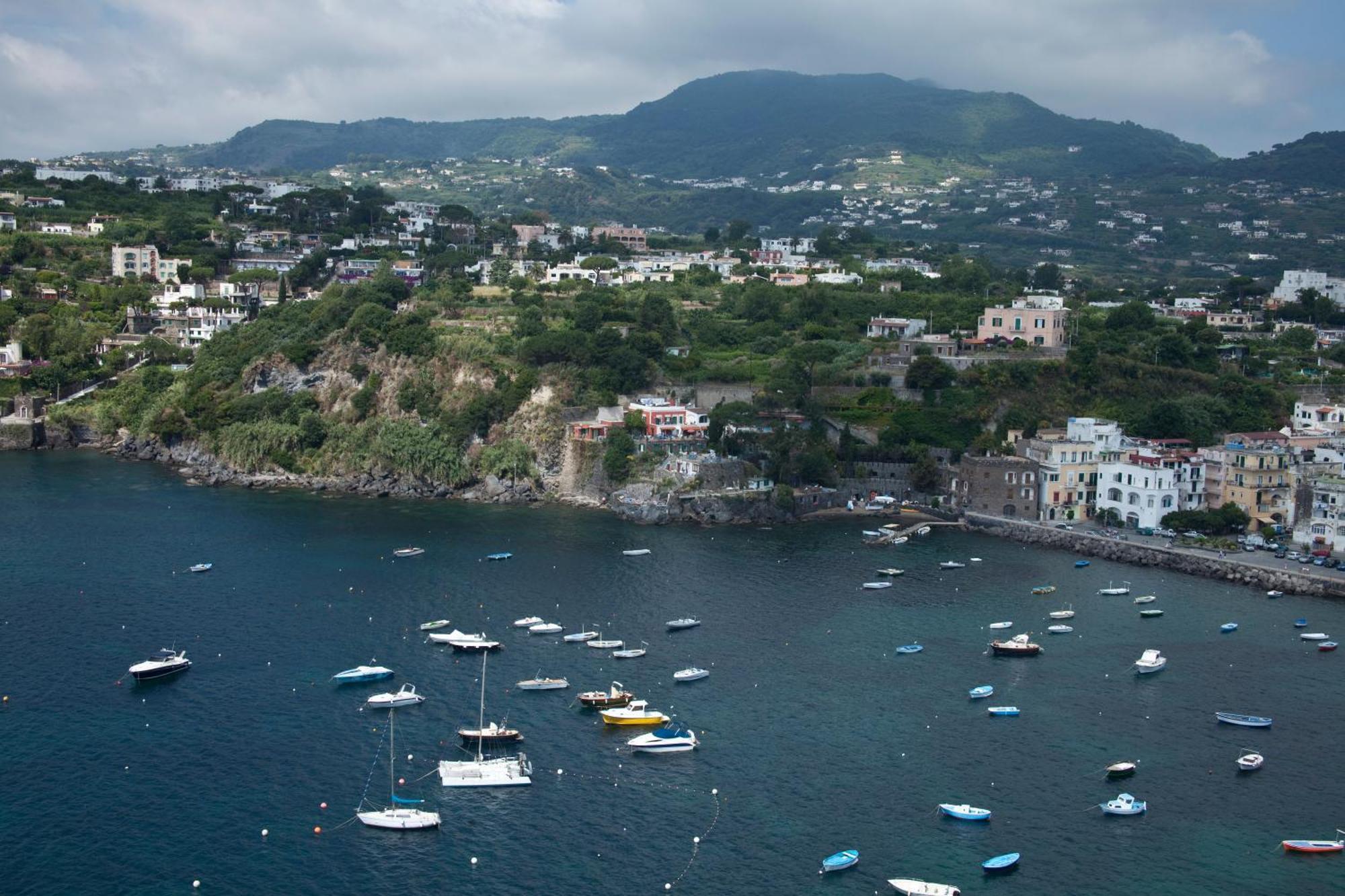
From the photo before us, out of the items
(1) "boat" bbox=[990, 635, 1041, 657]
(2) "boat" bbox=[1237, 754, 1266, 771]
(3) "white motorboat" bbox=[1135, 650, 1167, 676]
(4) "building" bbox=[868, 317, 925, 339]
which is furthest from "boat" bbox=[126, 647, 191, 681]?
(4) "building" bbox=[868, 317, 925, 339]

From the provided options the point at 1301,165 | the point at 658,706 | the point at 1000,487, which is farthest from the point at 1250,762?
the point at 1301,165

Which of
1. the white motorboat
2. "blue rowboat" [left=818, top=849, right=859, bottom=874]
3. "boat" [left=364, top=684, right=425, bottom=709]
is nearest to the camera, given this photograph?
Result: "blue rowboat" [left=818, top=849, right=859, bottom=874]

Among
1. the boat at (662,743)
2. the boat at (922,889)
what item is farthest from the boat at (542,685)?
the boat at (922,889)

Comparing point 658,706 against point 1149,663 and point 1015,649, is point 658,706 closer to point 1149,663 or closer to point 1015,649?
point 1015,649

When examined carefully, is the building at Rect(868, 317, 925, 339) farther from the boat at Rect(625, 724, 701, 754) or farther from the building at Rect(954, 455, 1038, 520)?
the boat at Rect(625, 724, 701, 754)

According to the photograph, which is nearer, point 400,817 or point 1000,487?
point 400,817
